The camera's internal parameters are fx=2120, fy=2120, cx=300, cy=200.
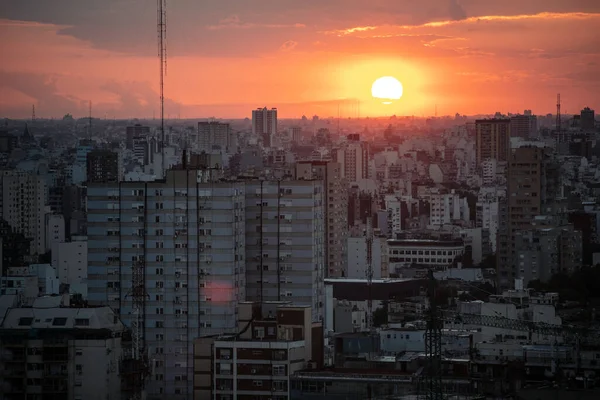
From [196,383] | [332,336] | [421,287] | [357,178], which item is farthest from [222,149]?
[196,383]

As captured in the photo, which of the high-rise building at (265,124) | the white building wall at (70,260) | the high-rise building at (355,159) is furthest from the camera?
the high-rise building at (355,159)

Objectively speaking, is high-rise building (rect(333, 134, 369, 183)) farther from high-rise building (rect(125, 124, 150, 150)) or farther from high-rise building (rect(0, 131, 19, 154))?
high-rise building (rect(0, 131, 19, 154))

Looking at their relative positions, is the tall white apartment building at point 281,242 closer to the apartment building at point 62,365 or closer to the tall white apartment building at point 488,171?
the apartment building at point 62,365

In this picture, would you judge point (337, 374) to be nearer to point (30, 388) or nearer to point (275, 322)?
point (275, 322)

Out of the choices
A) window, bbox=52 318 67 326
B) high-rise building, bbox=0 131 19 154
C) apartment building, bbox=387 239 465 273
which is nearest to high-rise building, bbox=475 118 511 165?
high-rise building, bbox=0 131 19 154

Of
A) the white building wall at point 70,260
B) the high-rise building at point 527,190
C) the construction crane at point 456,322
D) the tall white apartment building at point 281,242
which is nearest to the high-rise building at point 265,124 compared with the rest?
the high-rise building at point 527,190

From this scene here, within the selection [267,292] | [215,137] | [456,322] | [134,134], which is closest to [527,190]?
[456,322]

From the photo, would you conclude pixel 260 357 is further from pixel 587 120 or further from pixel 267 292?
pixel 587 120
